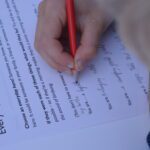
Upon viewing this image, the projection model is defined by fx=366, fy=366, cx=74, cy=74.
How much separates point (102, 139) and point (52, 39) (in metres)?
0.20

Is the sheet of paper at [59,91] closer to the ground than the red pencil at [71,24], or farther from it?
closer to the ground

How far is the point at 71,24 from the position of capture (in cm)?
62

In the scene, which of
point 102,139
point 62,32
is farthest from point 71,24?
point 102,139

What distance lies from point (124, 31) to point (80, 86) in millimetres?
303

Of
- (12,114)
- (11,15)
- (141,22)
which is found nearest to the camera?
(141,22)

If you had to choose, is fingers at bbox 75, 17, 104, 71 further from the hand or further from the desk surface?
the desk surface

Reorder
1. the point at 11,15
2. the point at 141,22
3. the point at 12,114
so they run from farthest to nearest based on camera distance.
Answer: the point at 11,15 < the point at 12,114 < the point at 141,22

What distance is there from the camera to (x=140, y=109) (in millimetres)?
585

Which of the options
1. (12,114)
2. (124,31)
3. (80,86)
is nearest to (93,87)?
(80,86)

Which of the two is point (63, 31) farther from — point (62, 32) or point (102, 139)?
point (102, 139)

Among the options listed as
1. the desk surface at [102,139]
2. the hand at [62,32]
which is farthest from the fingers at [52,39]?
the desk surface at [102,139]

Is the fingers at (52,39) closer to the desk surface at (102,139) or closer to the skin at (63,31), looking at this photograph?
the skin at (63,31)

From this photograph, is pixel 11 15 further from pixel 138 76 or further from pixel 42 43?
pixel 138 76

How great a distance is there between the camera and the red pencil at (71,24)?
61 centimetres
